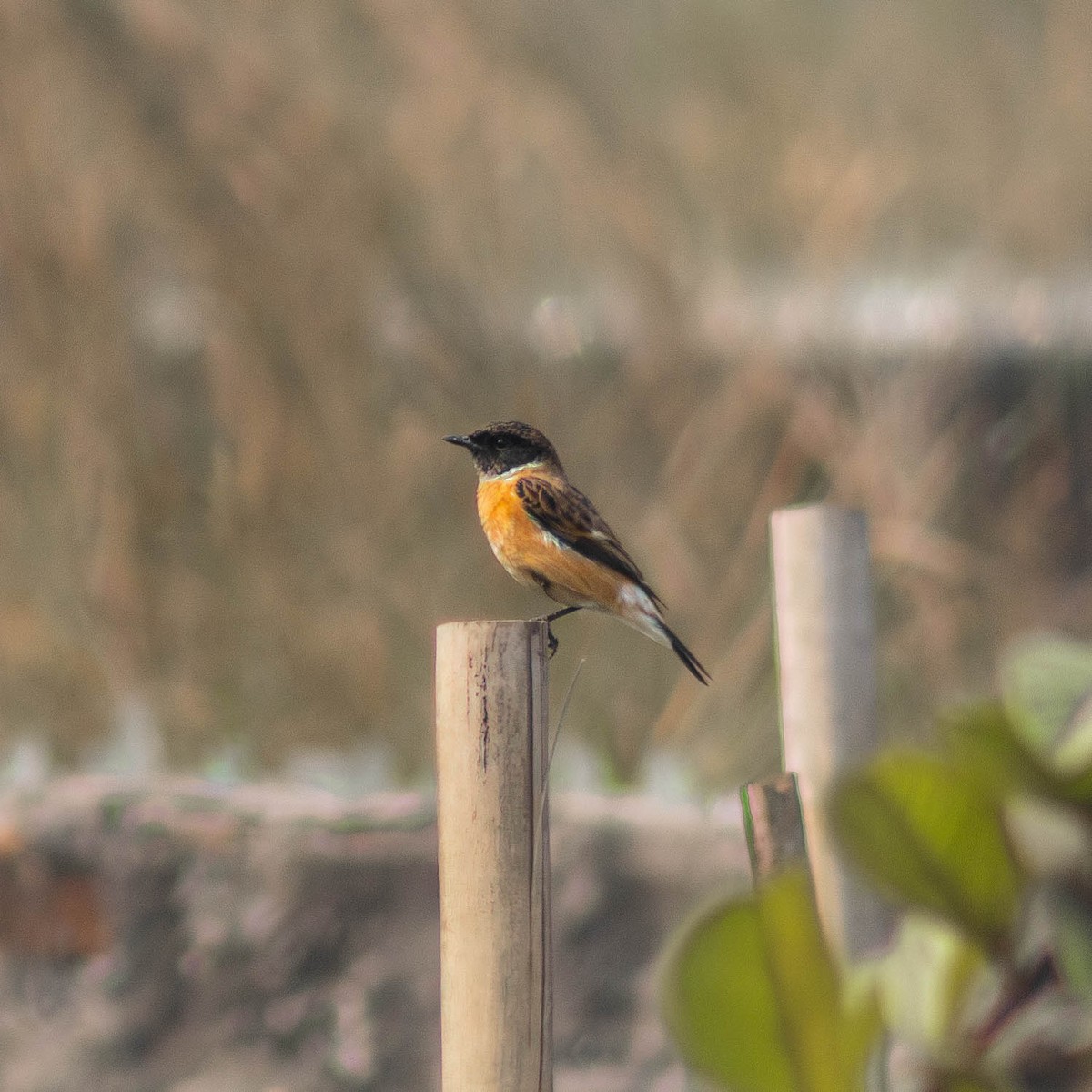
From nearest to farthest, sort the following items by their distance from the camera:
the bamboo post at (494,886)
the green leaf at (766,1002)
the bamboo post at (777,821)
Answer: the green leaf at (766,1002) → the bamboo post at (777,821) → the bamboo post at (494,886)

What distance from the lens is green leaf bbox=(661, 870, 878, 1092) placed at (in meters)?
0.31

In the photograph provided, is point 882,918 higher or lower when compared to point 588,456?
lower

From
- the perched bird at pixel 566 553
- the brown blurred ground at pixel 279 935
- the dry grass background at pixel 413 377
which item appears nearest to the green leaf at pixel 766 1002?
the perched bird at pixel 566 553

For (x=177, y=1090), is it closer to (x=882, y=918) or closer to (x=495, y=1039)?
(x=882, y=918)

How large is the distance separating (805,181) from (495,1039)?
116 inches

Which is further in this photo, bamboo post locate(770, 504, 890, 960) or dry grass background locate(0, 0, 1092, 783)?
dry grass background locate(0, 0, 1092, 783)

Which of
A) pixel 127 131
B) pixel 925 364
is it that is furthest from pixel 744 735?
pixel 127 131

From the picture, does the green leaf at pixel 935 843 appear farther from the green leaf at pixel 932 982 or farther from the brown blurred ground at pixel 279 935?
the brown blurred ground at pixel 279 935

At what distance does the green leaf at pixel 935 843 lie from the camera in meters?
0.33

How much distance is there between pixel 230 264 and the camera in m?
3.18

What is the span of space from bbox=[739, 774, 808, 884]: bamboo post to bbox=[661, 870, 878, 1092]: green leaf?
447mm

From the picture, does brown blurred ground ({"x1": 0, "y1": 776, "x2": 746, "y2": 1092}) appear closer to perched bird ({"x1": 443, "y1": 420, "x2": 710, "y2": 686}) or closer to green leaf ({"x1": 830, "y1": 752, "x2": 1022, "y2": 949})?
perched bird ({"x1": 443, "y1": 420, "x2": 710, "y2": 686})

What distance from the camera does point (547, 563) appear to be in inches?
91.7

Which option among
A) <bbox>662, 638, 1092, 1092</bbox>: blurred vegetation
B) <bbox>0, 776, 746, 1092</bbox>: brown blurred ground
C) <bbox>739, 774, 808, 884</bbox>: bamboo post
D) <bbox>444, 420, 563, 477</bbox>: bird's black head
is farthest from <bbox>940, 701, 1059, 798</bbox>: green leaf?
<bbox>444, 420, 563, 477</bbox>: bird's black head
